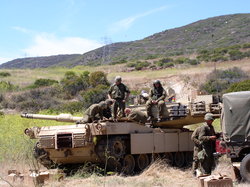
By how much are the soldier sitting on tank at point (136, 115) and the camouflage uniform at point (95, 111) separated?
938 mm

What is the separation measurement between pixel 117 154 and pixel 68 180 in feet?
6.75

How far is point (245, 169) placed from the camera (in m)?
11.3

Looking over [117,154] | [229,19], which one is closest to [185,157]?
[117,154]

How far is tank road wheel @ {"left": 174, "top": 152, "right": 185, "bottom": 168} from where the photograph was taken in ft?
56.4

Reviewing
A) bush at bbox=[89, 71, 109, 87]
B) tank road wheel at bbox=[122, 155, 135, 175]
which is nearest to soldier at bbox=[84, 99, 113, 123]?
tank road wheel at bbox=[122, 155, 135, 175]

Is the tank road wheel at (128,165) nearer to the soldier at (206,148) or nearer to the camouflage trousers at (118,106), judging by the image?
the camouflage trousers at (118,106)

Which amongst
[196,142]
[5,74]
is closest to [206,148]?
[196,142]

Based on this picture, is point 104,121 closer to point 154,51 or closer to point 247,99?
point 247,99

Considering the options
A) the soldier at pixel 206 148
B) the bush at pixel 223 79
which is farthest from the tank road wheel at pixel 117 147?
the bush at pixel 223 79

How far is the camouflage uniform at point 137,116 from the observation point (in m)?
15.5

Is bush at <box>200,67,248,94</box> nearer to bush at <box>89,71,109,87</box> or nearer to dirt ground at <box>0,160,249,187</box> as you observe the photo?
bush at <box>89,71,109,87</box>

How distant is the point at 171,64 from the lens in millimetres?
51656

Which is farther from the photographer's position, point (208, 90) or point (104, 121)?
point (208, 90)

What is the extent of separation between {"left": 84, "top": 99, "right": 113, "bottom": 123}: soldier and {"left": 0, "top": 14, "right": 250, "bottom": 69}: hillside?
4712 cm
